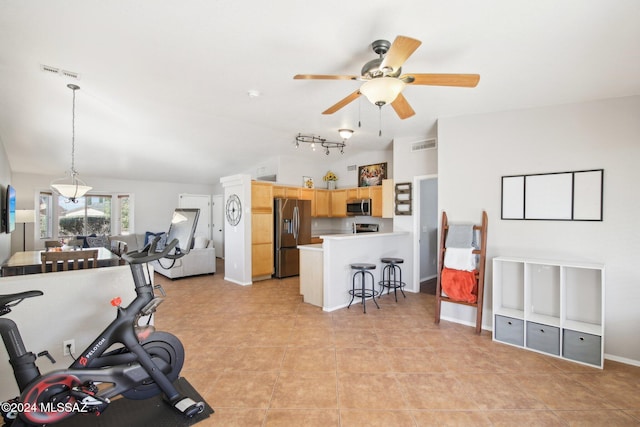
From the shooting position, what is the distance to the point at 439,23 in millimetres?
→ 2064

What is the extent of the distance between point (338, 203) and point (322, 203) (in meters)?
0.38

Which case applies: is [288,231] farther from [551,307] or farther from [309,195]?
[551,307]

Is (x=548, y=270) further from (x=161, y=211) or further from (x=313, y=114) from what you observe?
(x=161, y=211)

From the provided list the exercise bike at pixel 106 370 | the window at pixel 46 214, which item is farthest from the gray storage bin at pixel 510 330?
the window at pixel 46 214

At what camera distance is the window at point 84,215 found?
24.2 feet

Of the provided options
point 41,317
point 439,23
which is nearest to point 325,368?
point 41,317

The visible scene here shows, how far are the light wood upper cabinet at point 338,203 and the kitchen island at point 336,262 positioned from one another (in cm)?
203

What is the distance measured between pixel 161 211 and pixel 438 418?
897cm

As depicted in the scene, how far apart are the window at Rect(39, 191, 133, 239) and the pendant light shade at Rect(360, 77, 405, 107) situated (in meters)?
8.49

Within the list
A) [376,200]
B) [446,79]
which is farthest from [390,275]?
[446,79]

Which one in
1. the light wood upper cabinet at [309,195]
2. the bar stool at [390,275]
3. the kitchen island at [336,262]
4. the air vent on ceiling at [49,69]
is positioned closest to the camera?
the air vent on ceiling at [49,69]

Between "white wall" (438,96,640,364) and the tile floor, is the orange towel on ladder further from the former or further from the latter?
the tile floor

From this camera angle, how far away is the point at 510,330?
317 cm

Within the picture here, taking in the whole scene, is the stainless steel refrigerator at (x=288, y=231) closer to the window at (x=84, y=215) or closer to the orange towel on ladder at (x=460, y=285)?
the orange towel on ladder at (x=460, y=285)
